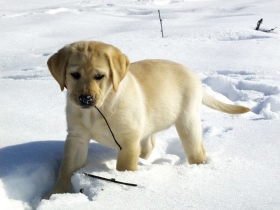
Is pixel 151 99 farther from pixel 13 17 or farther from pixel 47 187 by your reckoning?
pixel 13 17

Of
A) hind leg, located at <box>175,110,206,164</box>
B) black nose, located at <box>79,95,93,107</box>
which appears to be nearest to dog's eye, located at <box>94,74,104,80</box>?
black nose, located at <box>79,95,93,107</box>

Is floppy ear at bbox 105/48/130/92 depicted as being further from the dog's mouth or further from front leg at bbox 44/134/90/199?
front leg at bbox 44/134/90/199

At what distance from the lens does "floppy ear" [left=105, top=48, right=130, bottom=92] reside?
2.93m

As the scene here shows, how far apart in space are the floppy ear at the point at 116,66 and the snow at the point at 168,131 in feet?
1.96

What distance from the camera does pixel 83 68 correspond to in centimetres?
284

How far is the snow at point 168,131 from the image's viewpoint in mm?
2719

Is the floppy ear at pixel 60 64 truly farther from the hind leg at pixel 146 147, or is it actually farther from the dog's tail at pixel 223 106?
the dog's tail at pixel 223 106

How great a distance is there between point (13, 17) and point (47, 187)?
31.3 ft

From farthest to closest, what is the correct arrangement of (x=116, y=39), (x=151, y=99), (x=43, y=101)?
(x=116, y=39)
(x=43, y=101)
(x=151, y=99)

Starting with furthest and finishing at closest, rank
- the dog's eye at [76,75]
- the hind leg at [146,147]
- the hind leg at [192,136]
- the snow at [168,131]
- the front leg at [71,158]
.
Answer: the hind leg at [146,147]
the hind leg at [192,136]
the front leg at [71,158]
the dog's eye at [76,75]
the snow at [168,131]

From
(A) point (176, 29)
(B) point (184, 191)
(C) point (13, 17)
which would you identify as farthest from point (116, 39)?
(B) point (184, 191)

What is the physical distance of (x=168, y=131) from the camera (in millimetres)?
4340

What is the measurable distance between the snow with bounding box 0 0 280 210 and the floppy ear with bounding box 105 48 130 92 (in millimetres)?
596

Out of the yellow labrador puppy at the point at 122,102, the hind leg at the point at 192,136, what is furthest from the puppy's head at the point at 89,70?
the hind leg at the point at 192,136
